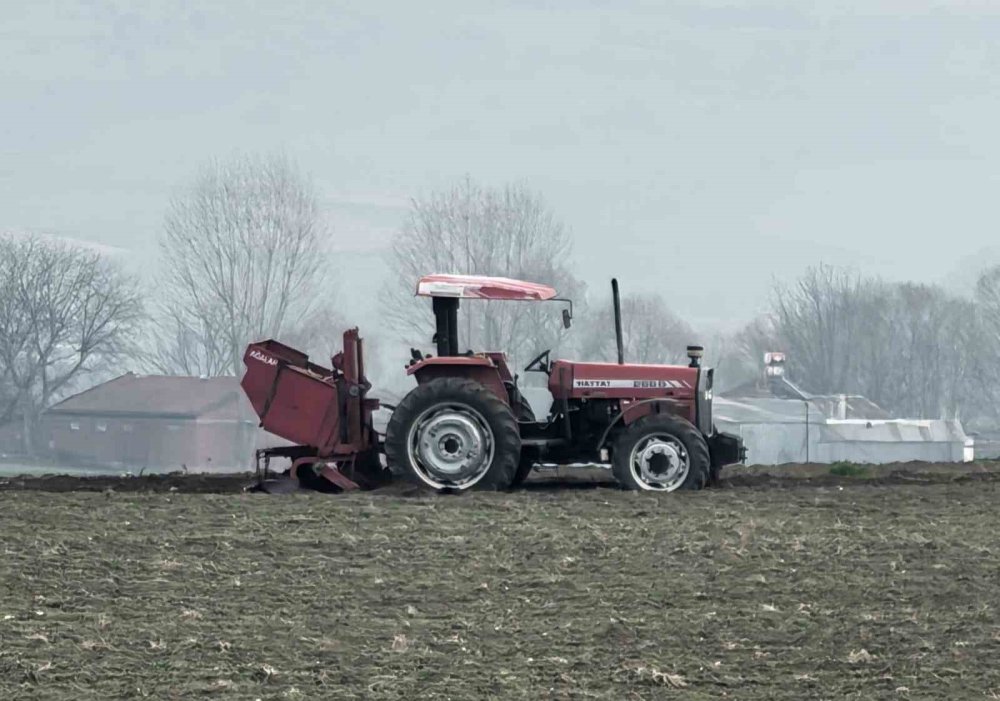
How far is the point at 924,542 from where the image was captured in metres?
10.7

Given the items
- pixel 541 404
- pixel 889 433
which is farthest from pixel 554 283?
pixel 541 404

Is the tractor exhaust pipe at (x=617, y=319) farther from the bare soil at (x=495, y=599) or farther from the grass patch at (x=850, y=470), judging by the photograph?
the grass patch at (x=850, y=470)

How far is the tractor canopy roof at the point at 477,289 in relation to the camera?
14398 millimetres

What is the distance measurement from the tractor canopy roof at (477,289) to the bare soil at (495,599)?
7.42 feet

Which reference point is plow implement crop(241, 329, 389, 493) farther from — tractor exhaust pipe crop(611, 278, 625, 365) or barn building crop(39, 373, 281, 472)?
barn building crop(39, 373, 281, 472)

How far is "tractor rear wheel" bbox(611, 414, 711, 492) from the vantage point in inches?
568

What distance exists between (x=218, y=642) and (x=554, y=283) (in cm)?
5142

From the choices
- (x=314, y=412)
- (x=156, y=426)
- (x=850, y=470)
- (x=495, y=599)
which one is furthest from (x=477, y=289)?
(x=156, y=426)

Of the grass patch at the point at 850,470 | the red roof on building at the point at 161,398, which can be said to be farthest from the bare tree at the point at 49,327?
the grass patch at the point at 850,470

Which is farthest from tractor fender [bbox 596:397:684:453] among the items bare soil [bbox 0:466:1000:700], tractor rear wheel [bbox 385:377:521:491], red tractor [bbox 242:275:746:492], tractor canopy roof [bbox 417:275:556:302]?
bare soil [bbox 0:466:1000:700]

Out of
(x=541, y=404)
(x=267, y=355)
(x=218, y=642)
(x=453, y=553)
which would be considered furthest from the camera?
(x=541, y=404)

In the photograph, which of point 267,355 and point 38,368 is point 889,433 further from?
point 267,355

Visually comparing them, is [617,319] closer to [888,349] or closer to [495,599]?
[495,599]

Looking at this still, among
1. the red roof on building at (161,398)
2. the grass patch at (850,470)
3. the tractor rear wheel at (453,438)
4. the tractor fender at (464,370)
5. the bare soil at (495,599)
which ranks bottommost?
the bare soil at (495,599)
